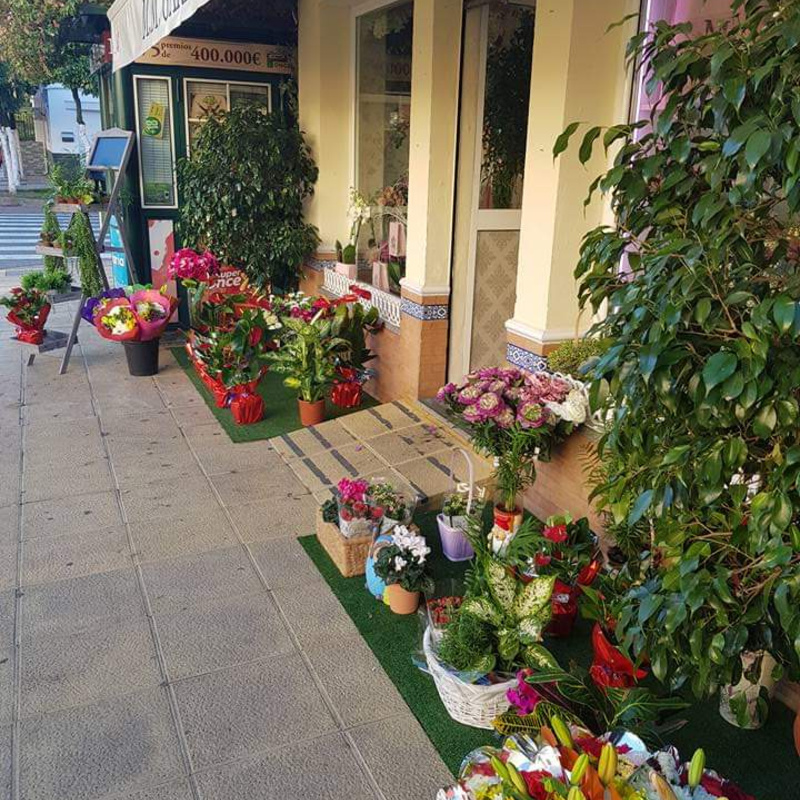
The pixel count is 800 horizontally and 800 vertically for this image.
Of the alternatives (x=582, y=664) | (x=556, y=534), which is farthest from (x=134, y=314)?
(x=582, y=664)

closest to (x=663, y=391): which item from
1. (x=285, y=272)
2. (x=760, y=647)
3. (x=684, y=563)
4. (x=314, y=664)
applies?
(x=684, y=563)

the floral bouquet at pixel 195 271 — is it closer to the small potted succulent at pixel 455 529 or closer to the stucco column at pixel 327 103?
the stucco column at pixel 327 103

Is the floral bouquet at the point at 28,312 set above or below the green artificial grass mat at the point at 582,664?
above

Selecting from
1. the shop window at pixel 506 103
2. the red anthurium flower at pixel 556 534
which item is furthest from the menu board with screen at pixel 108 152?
the red anthurium flower at pixel 556 534

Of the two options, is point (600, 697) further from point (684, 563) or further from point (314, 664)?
point (314, 664)

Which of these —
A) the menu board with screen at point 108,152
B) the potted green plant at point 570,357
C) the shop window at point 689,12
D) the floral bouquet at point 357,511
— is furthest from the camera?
the menu board with screen at point 108,152

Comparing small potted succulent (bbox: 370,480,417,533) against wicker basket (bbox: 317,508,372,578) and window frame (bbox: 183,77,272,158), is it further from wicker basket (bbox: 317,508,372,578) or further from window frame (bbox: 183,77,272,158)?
window frame (bbox: 183,77,272,158)

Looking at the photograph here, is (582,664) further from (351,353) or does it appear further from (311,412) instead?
(351,353)

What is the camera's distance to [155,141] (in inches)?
288

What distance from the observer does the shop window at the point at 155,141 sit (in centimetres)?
716

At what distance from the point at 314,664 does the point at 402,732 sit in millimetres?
474

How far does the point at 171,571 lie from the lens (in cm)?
351

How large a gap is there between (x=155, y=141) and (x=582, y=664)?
6293 mm

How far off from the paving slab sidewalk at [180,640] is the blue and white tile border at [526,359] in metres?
0.84
